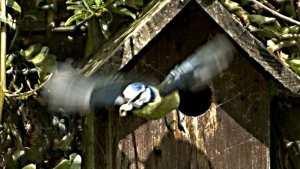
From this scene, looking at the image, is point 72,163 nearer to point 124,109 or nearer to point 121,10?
point 124,109

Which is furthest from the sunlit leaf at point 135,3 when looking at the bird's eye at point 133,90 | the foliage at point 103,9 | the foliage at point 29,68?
the bird's eye at point 133,90

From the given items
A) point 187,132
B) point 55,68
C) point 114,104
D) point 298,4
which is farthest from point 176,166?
point 298,4

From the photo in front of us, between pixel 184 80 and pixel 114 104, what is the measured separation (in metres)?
0.17

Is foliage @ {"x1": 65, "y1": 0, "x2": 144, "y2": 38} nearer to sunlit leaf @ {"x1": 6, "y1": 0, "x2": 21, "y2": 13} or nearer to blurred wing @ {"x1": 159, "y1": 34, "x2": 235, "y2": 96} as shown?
sunlit leaf @ {"x1": 6, "y1": 0, "x2": 21, "y2": 13}

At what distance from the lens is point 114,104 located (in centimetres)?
195

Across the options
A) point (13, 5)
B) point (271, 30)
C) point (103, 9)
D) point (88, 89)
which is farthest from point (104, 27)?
point (271, 30)

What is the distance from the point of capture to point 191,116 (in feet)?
6.68

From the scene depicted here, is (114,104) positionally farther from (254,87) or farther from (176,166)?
(254,87)

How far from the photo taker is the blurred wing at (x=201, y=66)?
6.34 ft

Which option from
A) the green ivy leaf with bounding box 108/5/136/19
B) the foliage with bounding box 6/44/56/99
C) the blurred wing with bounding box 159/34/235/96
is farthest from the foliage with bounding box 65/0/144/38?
the blurred wing with bounding box 159/34/235/96

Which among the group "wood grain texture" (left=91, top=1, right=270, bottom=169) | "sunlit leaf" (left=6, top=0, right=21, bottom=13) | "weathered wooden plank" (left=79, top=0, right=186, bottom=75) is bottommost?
"wood grain texture" (left=91, top=1, right=270, bottom=169)

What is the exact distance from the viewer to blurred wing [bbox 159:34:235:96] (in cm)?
193

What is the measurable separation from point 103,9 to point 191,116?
34cm

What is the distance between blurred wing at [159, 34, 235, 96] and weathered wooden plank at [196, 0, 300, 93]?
0.16 feet
